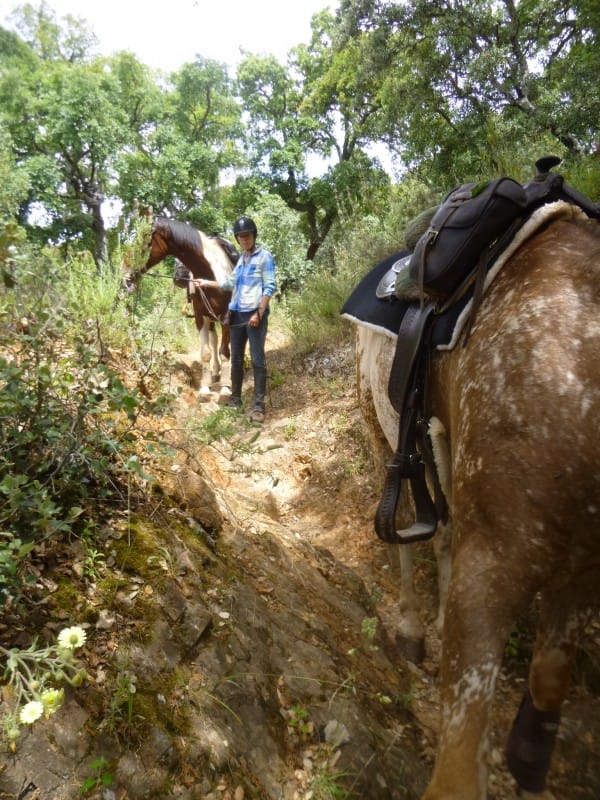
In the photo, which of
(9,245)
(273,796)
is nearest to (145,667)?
(273,796)

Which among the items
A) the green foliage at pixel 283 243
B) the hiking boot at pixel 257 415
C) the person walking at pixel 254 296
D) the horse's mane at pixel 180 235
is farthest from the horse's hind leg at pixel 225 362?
the green foliage at pixel 283 243

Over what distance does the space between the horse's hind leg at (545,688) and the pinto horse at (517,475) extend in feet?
0.64

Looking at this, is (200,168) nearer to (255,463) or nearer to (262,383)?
(262,383)

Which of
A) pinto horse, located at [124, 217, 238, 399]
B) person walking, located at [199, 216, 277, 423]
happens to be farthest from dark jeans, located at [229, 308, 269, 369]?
pinto horse, located at [124, 217, 238, 399]

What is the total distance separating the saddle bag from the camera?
1818 mm

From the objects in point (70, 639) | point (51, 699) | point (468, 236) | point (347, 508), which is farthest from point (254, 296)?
point (51, 699)

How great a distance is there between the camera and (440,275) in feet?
6.28

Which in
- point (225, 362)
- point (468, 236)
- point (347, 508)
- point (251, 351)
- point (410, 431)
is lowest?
point (347, 508)

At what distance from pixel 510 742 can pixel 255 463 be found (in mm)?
3143

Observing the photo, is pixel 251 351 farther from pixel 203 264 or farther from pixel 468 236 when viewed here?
pixel 468 236

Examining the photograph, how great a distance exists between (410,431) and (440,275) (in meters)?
0.74

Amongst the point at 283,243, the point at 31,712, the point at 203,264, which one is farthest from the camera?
the point at 283,243

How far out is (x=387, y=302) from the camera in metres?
2.68

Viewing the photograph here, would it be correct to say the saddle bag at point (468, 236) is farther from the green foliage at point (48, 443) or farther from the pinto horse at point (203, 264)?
the pinto horse at point (203, 264)
